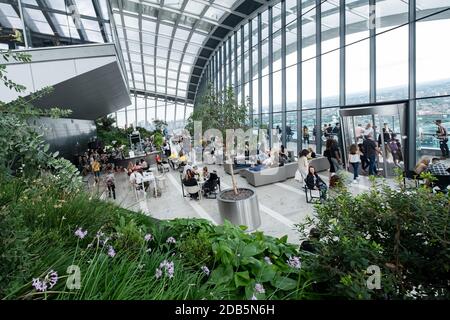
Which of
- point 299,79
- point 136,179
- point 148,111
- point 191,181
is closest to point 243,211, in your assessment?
point 191,181

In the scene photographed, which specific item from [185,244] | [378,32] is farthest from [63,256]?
[378,32]

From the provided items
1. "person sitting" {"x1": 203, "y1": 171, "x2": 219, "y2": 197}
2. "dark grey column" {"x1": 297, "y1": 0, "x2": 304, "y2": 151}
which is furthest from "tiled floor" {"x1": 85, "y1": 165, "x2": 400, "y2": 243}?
"dark grey column" {"x1": 297, "y1": 0, "x2": 304, "y2": 151}

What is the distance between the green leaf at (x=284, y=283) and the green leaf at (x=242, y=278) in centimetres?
16

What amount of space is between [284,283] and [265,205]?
20.5 feet

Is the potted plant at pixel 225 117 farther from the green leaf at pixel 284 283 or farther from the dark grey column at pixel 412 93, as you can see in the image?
the dark grey column at pixel 412 93

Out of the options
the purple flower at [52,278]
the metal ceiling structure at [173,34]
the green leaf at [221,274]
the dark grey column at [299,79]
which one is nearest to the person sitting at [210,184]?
the dark grey column at [299,79]

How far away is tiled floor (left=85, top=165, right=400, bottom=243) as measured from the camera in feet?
20.7

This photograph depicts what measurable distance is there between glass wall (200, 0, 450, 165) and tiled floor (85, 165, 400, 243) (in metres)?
3.20

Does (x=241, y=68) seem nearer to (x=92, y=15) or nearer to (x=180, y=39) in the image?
(x=180, y=39)

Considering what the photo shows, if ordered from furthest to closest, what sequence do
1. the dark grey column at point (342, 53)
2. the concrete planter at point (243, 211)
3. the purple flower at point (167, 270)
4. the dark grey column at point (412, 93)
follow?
the dark grey column at point (342, 53), the dark grey column at point (412, 93), the concrete planter at point (243, 211), the purple flower at point (167, 270)

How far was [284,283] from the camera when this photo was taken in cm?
181

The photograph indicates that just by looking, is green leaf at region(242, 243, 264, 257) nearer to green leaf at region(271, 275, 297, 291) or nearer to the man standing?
green leaf at region(271, 275, 297, 291)

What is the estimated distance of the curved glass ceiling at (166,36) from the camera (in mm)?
18438

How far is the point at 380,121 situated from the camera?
1020 centimetres
